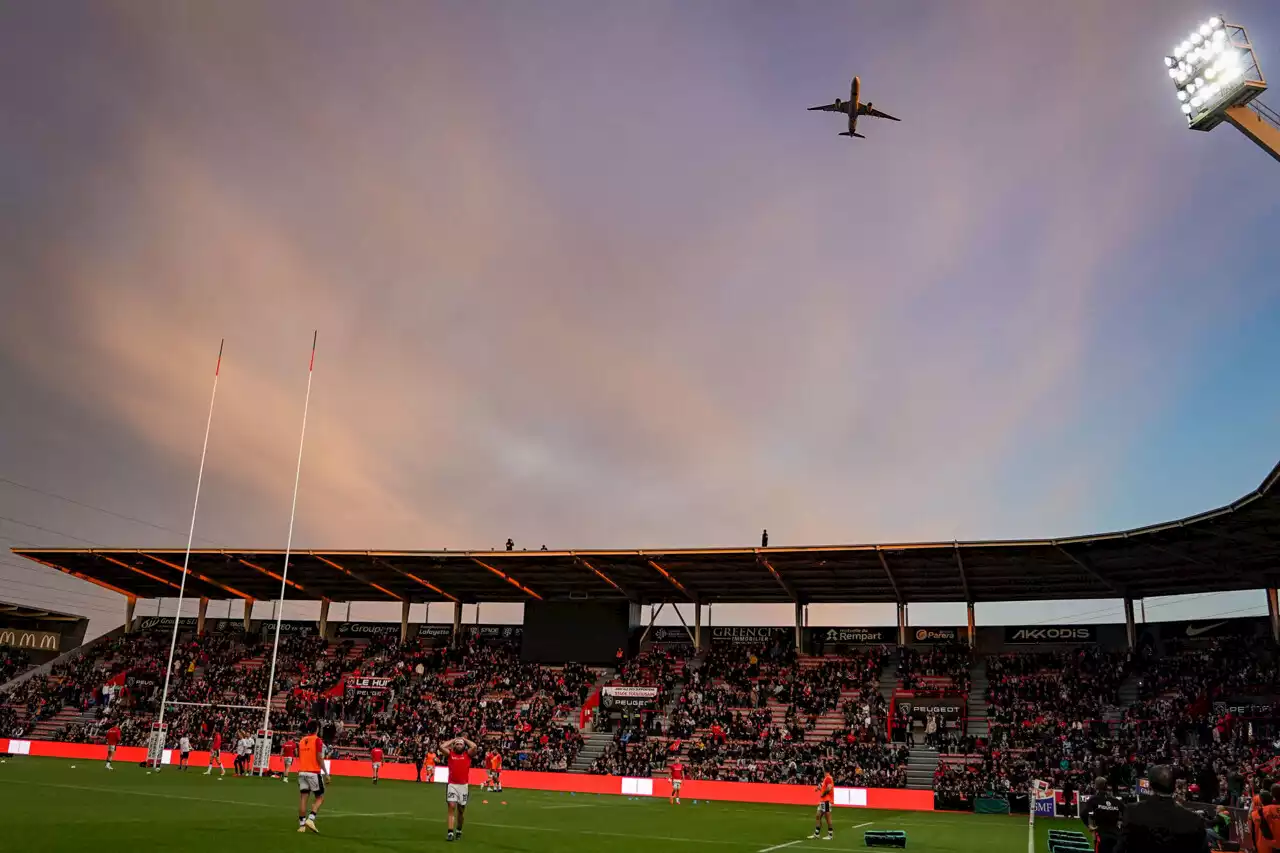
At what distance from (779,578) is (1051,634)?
1613 centimetres

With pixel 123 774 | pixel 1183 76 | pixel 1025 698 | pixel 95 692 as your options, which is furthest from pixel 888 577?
pixel 95 692

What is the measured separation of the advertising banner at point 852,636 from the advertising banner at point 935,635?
1195 millimetres

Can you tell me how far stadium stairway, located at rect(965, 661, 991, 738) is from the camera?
4728 centimetres

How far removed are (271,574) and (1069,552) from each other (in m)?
49.2

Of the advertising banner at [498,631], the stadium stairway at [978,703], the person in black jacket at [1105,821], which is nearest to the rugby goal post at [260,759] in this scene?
the advertising banner at [498,631]

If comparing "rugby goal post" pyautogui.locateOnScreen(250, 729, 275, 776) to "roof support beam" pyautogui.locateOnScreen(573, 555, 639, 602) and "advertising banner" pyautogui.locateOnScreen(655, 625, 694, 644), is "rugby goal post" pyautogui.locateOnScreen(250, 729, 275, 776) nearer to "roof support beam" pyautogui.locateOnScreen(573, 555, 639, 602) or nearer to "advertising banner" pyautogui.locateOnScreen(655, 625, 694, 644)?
"roof support beam" pyautogui.locateOnScreen(573, 555, 639, 602)

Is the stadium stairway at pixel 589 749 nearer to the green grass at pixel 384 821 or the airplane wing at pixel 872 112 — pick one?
the green grass at pixel 384 821

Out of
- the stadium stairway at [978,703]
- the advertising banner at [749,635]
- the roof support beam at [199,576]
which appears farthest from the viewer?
the roof support beam at [199,576]

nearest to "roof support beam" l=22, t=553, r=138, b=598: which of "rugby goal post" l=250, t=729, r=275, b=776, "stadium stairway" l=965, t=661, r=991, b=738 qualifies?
"rugby goal post" l=250, t=729, r=275, b=776

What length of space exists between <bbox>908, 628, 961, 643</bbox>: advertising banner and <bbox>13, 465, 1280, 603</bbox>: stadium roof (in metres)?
1.84

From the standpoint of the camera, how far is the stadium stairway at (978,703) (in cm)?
4728

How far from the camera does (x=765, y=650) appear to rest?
5703 centimetres

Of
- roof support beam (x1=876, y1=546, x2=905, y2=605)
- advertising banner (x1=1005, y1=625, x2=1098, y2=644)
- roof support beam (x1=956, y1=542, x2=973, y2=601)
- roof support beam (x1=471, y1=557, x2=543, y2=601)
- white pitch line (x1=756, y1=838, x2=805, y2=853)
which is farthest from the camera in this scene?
roof support beam (x1=471, y1=557, x2=543, y2=601)

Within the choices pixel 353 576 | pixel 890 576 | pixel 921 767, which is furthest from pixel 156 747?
pixel 890 576
